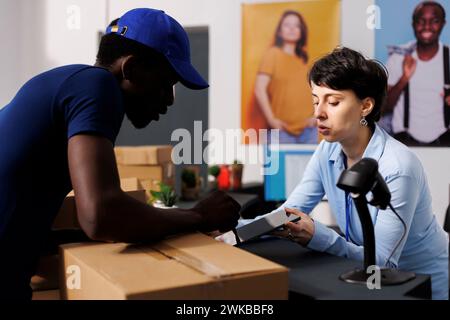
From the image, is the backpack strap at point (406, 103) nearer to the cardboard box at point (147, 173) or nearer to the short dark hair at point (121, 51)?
the cardboard box at point (147, 173)

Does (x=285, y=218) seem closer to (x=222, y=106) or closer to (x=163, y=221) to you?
(x=163, y=221)

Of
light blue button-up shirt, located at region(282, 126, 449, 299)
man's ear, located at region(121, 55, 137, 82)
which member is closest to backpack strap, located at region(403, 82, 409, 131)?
light blue button-up shirt, located at region(282, 126, 449, 299)

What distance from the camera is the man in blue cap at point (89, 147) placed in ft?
2.90

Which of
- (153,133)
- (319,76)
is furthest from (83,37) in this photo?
(319,76)

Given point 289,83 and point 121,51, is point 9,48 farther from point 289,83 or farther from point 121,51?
point 121,51

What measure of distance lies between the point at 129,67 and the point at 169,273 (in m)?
0.46

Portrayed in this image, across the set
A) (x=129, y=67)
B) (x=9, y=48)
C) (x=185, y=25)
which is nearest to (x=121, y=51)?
(x=129, y=67)

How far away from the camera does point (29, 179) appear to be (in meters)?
Result: 0.97

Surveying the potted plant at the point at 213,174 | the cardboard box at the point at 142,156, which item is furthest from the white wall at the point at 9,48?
the potted plant at the point at 213,174

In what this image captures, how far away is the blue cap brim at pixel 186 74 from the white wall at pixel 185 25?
285 centimetres
